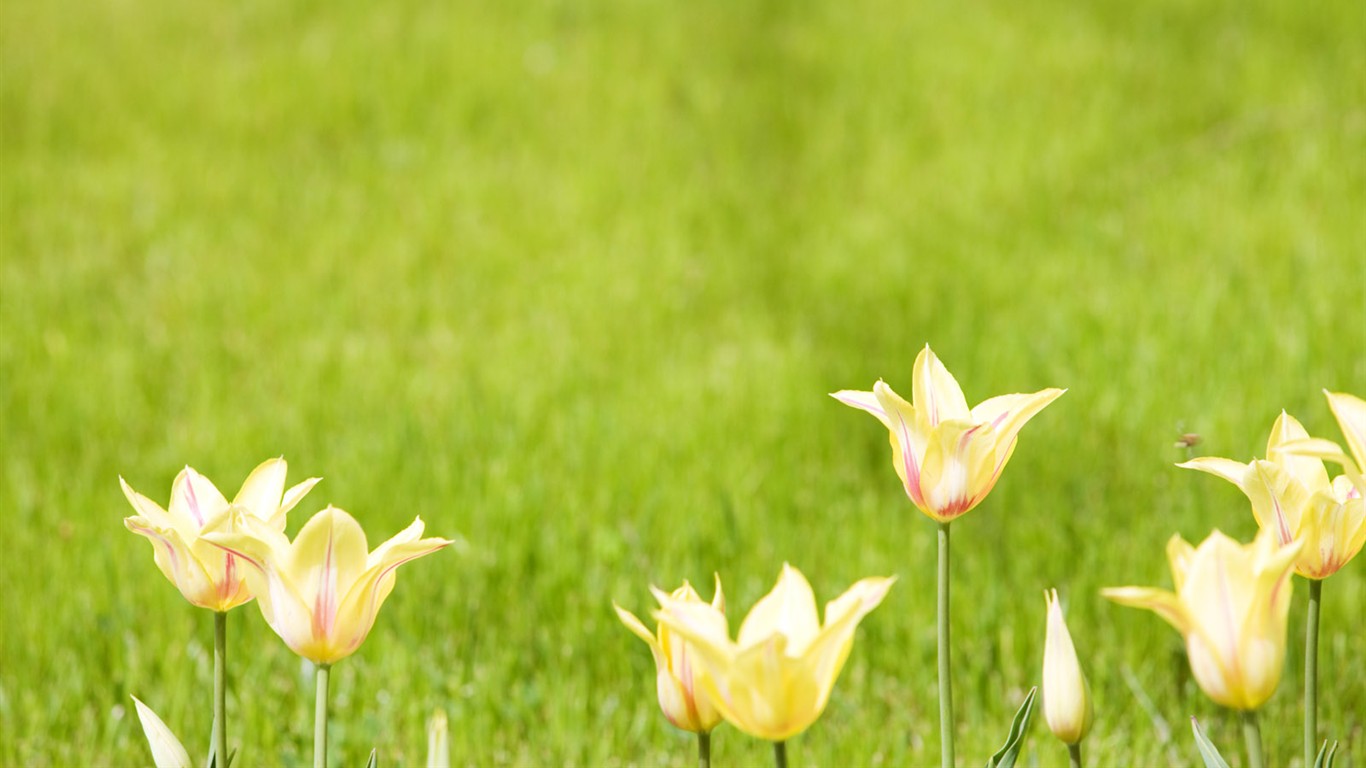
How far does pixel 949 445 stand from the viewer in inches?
41.5

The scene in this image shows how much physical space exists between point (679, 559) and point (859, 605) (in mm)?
1450

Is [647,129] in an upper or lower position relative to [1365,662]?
upper

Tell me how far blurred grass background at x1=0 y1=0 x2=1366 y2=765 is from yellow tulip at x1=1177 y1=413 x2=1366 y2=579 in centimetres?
78

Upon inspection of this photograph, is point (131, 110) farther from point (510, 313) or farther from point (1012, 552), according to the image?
point (1012, 552)

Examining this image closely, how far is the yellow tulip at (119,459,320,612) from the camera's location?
106 cm

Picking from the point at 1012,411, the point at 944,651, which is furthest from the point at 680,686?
the point at 1012,411

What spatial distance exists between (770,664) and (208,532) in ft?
1.47

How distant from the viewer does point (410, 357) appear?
3111mm

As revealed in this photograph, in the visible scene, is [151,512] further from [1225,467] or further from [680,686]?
[1225,467]

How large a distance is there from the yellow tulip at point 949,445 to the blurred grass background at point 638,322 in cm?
79

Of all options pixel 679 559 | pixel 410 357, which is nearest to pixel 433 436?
pixel 410 357

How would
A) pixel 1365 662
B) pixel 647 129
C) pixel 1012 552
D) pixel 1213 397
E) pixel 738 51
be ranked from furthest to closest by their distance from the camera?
pixel 738 51, pixel 647 129, pixel 1213 397, pixel 1012 552, pixel 1365 662

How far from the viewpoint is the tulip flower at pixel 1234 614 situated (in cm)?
87

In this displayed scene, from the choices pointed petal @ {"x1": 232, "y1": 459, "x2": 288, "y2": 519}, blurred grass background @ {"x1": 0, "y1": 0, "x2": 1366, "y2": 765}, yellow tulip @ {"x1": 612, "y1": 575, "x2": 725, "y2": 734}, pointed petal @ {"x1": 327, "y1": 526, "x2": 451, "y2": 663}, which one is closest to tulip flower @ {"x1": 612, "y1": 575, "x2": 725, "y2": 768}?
yellow tulip @ {"x1": 612, "y1": 575, "x2": 725, "y2": 734}
